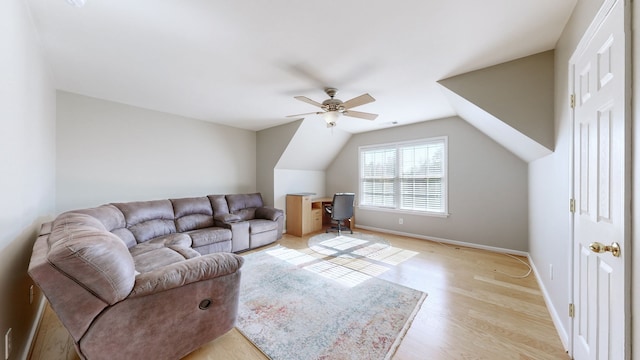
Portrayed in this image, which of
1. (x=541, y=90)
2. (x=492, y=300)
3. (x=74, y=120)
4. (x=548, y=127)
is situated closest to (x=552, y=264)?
(x=492, y=300)

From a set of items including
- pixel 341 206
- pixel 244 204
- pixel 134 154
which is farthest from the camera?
pixel 341 206

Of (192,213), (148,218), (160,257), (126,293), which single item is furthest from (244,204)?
(126,293)

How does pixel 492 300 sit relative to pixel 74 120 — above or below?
below

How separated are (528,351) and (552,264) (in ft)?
3.01

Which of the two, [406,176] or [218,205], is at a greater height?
[406,176]

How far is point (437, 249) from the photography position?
386 centimetres

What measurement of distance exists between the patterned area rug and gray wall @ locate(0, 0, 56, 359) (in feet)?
4.71

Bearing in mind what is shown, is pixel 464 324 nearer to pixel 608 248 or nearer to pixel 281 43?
pixel 608 248

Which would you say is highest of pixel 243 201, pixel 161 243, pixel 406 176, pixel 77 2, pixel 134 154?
pixel 77 2

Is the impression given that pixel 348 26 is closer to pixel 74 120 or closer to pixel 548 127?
pixel 548 127

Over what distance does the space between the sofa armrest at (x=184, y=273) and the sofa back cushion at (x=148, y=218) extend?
201cm

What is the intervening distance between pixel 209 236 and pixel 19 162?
7.12ft

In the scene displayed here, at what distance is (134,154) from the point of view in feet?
11.5

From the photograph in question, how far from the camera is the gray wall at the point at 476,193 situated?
3.53 meters
